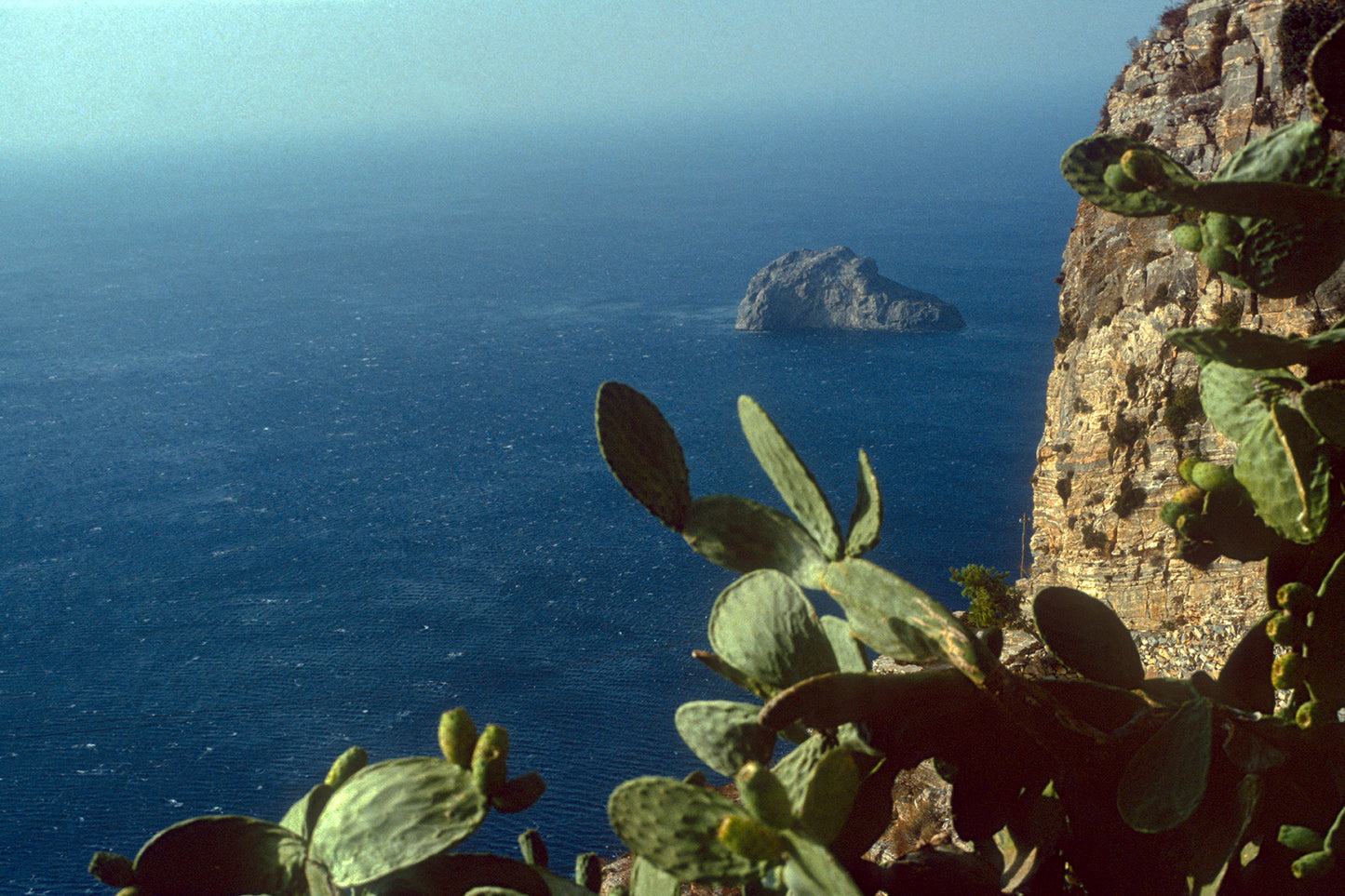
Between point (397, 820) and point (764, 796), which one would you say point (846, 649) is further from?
point (397, 820)

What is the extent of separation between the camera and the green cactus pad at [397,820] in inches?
83.4

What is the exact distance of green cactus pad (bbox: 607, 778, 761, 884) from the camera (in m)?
1.92

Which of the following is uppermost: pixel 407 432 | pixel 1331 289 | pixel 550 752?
pixel 1331 289

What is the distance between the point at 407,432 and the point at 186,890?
5911cm

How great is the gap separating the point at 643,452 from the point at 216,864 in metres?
1.47

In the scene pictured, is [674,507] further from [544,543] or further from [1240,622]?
[544,543]

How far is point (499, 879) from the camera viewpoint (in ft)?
7.53

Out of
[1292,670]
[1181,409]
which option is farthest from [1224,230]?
[1181,409]

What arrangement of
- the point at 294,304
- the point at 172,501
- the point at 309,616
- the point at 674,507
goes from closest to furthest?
the point at 674,507, the point at 309,616, the point at 172,501, the point at 294,304

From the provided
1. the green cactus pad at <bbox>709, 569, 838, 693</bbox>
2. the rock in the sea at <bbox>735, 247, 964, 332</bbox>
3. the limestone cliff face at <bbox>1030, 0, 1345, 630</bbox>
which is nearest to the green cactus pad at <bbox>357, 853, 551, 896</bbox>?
the green cactus pad at <bbox>709, 569, 838, 693</bbox>

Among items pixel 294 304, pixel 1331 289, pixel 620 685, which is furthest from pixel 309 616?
pixel 294 304

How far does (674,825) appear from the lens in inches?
76.6

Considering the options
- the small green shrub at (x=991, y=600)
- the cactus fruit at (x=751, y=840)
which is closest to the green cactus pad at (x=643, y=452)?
the cactus fruit at (x=751, y=840)

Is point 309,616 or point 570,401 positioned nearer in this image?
point 309,616
